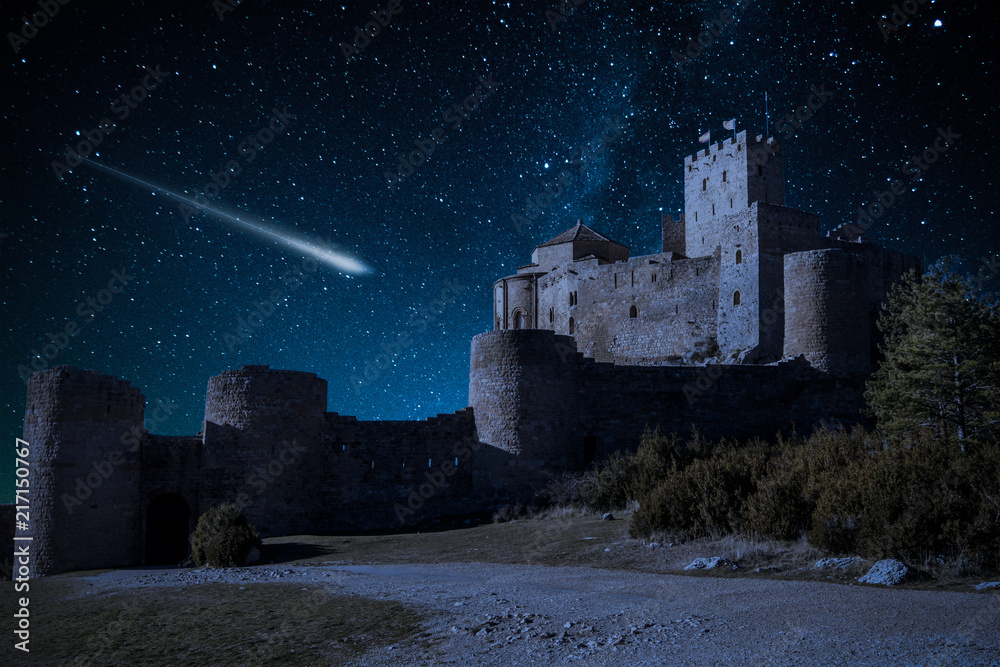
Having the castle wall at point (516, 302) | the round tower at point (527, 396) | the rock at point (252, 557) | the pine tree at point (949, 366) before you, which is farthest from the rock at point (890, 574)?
the castle wall at point (516, 302)

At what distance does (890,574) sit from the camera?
381 inches

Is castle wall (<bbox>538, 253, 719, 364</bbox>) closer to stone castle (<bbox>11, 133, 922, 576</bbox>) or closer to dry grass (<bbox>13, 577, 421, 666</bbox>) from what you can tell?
stone castle (<bbox>11, 133, 922, 576</bbox>)

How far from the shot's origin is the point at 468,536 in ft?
60.9

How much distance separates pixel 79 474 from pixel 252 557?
6049 mm

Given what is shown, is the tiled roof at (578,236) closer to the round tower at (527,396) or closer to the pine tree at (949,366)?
the round tower at (527,396)

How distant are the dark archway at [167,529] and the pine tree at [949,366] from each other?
19470 mm

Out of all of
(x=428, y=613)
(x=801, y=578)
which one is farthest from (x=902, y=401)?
(x=428, y=613)

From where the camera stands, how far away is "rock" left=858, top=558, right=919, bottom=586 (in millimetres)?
9594

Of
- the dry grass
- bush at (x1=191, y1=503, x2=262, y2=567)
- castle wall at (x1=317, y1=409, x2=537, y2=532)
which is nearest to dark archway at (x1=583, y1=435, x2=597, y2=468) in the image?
castle wall at (x1=317, y1=409, x2=537, y2=532)

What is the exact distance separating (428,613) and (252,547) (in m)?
8.91

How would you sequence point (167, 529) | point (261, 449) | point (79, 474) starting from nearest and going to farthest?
point (79, 474) < point (261, 449) < point (167, 529)

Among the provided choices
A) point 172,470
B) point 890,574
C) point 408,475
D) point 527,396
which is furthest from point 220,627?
point 527,396

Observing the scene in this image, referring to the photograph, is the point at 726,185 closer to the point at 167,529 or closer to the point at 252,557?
the point at 167,529

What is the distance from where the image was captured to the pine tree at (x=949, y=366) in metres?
16.6
